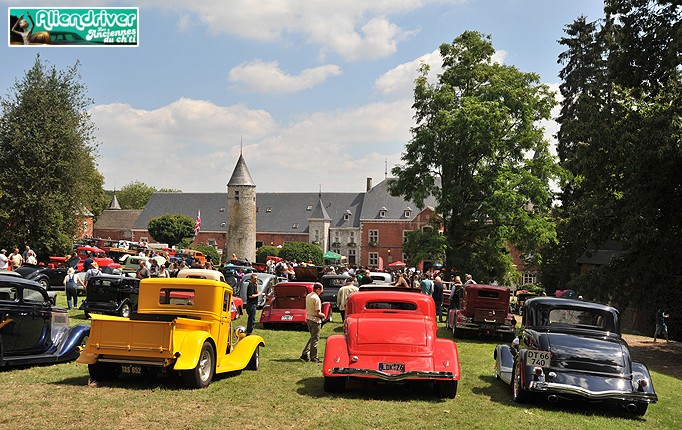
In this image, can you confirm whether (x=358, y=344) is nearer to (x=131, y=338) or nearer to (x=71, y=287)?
(x=131, y=338)

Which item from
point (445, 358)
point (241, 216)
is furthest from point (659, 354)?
point (241, 216)

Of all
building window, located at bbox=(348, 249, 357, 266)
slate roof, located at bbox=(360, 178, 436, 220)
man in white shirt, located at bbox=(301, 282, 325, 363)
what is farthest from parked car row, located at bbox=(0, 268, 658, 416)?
building window, located at bbox=(348, 249, 357, 266)

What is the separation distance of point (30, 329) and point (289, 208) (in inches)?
3355

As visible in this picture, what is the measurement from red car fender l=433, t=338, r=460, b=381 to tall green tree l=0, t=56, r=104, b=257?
37721mm

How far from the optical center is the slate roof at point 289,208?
89.2m

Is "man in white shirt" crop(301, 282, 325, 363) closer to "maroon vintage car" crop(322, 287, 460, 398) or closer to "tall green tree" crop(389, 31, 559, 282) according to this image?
"maroon vintage car" crop(322, 287, 460, 398)

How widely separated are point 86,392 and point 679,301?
56.7ft

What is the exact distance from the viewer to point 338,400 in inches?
406

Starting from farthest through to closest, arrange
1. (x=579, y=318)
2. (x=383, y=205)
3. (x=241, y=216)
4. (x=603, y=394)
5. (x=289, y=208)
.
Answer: (x=289, y=208) < (x=383, y=205) < (x=241, y=216) < (x=579, y=318) < (x=603, y=394)

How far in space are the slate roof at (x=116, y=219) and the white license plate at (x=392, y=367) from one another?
102m

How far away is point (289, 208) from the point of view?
320 ft

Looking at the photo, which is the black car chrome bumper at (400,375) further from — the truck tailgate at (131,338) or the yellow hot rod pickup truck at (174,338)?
the truck tailgate at (131,338)

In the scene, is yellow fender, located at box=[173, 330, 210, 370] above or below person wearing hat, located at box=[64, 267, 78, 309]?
below

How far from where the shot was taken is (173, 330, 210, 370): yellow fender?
34.3 feet
